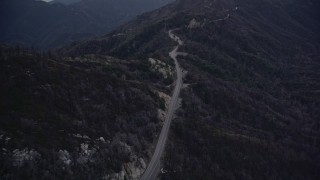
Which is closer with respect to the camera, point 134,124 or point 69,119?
point 69,119

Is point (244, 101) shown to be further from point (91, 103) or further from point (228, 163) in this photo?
point (91, 103)

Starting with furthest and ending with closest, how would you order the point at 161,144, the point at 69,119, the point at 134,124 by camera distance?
the point at 134,124, the point at 161,144, the point at 69,119

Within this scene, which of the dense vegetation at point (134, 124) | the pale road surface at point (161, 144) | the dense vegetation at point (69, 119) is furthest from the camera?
the pale road surface at point (161, 144)

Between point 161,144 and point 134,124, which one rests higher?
point 134,124

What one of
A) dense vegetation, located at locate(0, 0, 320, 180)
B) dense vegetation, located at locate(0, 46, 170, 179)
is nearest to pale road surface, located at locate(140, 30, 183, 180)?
dense vegetation, located at locate(0, 0, 320, 180)

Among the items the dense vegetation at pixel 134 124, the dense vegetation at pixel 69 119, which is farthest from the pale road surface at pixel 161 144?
the dense vegetation at pixel 69 119

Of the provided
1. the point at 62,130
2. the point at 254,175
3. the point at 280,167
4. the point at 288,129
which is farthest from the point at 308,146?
the point at 62,130

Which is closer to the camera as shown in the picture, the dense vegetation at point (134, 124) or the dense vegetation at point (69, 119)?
the dense vegetation at point (69, 119)

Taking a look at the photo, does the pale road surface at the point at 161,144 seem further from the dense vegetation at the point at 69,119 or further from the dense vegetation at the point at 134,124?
the dense vegetation at the point at 69,119

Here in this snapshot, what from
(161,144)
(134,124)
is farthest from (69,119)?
(161,144)

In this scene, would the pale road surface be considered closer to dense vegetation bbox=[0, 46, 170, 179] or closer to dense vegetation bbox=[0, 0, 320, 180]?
dense vegetation bbox=[0, 0, 320, 180]

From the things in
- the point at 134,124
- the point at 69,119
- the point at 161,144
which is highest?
the point at 69,119

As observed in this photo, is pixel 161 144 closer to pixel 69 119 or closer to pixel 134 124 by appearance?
pixel 134 124
